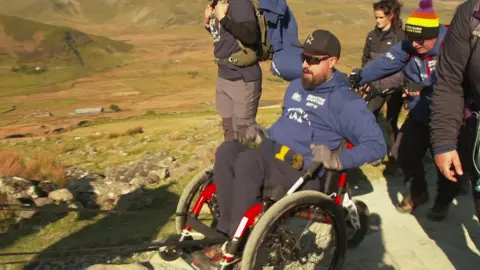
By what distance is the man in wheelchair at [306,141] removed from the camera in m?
3.13

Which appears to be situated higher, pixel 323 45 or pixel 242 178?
pixel 323 45

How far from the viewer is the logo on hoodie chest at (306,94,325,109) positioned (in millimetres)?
3453

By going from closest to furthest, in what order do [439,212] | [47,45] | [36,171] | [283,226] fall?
[283,226] → [439,212] → [36,171] → [47,45]

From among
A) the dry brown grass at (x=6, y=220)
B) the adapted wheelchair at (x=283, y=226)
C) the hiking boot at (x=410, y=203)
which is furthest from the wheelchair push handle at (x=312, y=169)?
the dry brown grass at (x=6, y=220)

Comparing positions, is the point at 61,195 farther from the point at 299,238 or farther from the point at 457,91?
the point at 457,91

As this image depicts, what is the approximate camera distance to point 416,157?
475cm

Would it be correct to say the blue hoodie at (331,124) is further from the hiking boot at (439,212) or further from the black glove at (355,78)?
the hiking boot at (439,212)

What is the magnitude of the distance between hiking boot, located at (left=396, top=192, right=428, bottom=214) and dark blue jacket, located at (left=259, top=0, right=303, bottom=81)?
6.30 feet

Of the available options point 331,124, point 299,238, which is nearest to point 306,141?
point 331,124

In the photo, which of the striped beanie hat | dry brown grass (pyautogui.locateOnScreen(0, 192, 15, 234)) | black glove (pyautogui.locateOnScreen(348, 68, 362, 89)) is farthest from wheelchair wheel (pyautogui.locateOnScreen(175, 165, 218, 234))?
the striped beanie hat

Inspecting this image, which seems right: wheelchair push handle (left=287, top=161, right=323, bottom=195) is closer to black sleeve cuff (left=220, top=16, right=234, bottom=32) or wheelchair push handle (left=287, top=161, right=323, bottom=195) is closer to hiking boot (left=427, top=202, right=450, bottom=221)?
black sleeve cuff (left=220, top=16, right=234, bottom=32)

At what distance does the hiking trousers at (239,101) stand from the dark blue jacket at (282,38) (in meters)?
0.35

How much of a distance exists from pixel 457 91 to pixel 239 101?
2623mm

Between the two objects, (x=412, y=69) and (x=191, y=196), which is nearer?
(x=191, y=196)
